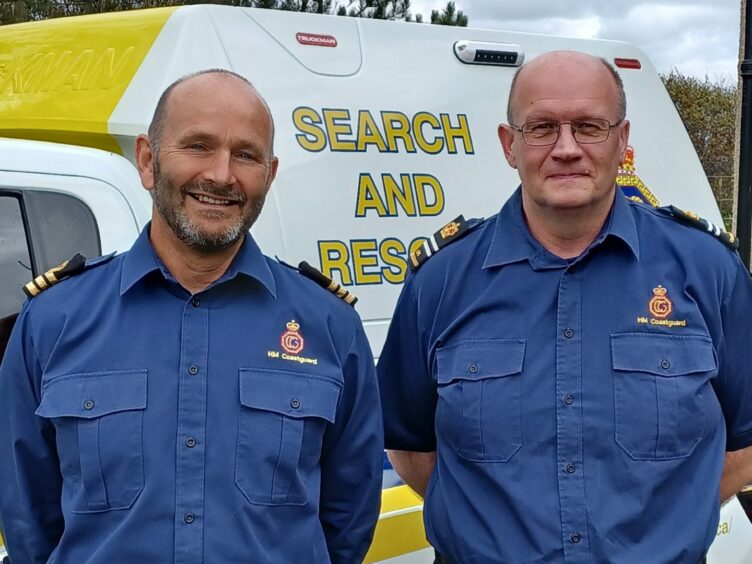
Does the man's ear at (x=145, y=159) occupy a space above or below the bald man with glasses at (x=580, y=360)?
above

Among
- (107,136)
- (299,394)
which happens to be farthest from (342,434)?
(107,136)

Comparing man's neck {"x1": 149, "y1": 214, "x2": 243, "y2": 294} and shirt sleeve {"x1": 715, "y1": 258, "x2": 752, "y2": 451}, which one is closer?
man's neck {"x1": 149, "y1": 214, "x2": 243, "y2": 294}

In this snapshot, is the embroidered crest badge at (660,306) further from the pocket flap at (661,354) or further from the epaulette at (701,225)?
the epaulette at (701,225)

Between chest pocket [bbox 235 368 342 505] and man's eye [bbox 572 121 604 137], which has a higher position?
man's eye [bbox 572 121 604 137]

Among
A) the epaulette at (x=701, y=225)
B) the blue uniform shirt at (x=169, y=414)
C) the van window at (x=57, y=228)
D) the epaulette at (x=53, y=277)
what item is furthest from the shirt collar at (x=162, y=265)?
the epaulette at (x=701, y=225)

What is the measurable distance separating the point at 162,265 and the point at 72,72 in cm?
135

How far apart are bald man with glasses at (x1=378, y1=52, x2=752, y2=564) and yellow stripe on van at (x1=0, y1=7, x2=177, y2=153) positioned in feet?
3.91

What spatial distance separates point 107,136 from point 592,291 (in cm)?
148

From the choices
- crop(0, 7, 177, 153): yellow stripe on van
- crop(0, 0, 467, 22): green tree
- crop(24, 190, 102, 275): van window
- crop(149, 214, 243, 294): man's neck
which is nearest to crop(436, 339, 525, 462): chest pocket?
crop(149, 214, 243, 294): man's neck

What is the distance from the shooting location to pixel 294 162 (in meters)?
3.09

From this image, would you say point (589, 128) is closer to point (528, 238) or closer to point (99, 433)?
point (528, 238)

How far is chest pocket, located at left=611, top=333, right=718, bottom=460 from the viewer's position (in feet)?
7.29

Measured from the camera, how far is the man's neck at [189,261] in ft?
6.84

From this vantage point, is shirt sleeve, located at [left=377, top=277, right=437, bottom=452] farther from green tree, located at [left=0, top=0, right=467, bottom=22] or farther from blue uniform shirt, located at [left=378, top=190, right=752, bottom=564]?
green tree, located at [left=0, top=0, right=467, bottom=22]
